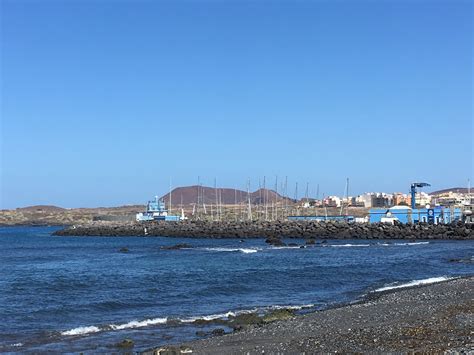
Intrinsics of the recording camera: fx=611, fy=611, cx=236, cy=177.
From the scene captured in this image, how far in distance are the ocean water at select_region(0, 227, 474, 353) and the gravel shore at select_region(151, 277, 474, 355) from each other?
2.60m

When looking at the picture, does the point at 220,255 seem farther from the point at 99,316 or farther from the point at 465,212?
the point at 465,212

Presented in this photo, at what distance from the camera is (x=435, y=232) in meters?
67.6

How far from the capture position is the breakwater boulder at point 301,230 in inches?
2680

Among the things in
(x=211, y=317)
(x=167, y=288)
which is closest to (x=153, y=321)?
(x=211, y=317)

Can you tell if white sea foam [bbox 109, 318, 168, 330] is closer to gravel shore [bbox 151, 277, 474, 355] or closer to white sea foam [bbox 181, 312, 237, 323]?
white sea foam [bbox 181, 312, 237, 323]

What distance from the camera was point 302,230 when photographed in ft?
253

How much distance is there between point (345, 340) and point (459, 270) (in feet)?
74.6

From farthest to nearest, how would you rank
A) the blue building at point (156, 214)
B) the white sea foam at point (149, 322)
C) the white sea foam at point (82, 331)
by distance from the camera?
the blue building at point (156, 214) → the white sea foam at point (149, 322) → the white sea foam at point (82, 331)

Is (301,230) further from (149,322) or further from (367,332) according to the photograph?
(367,332)

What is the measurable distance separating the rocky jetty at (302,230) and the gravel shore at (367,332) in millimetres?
44008

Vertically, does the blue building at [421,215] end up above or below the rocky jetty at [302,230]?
above

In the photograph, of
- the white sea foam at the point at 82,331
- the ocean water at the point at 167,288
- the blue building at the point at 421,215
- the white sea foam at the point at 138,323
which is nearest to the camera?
the white sea foam at the point at 82,331

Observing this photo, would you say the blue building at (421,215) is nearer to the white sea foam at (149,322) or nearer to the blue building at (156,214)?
the blue building at (156,214)

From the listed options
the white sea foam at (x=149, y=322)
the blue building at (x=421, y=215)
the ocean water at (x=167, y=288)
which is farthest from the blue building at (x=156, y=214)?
the white sea foam at (x=149, y=322)
